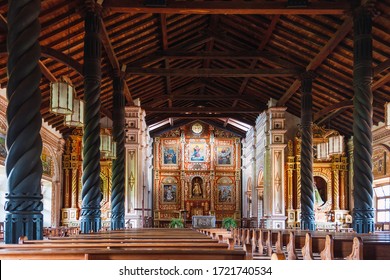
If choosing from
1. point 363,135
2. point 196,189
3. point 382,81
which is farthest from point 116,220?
point 196,189

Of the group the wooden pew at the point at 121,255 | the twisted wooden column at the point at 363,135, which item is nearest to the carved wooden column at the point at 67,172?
the twisted wooden column at the point at 363,135

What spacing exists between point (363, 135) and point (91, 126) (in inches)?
242

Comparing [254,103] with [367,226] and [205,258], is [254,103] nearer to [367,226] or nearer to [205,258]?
[367,226]

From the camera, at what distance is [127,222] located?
24453 millimetres

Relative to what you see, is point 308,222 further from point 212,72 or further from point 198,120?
point 198,120

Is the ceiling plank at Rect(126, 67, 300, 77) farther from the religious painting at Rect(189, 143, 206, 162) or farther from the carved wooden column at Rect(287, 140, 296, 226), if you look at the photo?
the religious painting at Rect(189, 143, 206, 162)

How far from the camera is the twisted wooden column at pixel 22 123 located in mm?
7445

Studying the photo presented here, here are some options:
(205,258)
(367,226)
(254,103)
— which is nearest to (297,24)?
(367,226)

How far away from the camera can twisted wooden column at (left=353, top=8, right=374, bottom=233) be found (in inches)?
520

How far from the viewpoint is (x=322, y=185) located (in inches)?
1166

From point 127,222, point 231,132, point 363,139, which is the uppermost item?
point 231,132

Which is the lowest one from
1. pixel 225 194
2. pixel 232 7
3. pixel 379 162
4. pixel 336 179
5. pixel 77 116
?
pixel 225 194

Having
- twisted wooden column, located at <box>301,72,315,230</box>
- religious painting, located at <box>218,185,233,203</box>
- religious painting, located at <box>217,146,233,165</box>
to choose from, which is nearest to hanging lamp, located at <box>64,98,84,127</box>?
twisted wooden column, located at <box>301,72,315,230</box>

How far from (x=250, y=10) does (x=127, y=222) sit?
1243 cm
